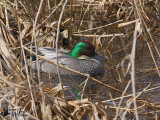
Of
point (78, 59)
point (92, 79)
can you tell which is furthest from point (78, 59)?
point (92, 79)

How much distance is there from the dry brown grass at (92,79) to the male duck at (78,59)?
22 centimetres

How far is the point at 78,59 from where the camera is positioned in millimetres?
7059

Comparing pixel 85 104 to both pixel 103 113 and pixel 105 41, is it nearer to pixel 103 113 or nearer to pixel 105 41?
pixel 103 113

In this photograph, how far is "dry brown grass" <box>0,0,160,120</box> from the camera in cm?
336

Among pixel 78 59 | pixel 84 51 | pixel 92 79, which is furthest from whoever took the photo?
pixel 78 59

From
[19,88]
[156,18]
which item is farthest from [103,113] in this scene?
[156,18]

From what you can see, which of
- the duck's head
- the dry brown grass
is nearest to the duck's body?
the duck's head

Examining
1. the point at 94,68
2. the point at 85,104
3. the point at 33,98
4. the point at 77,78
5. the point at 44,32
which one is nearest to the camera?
the point at 33,98

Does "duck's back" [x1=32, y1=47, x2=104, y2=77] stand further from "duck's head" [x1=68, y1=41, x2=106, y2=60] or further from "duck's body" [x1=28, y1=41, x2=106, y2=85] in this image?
"duck's head" [x1=68, y1=41, x2=106, y2=60]

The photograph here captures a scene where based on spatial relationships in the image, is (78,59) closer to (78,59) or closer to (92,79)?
(78,59)

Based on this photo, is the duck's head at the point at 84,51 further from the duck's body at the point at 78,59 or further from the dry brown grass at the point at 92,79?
the dry brown grass at the point at 92,79

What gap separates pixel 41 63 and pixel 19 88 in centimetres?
358

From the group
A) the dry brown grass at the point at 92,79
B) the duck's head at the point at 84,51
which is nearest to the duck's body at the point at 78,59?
the duck's head at the point at 84,51

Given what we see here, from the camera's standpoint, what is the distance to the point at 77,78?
21.3ft
